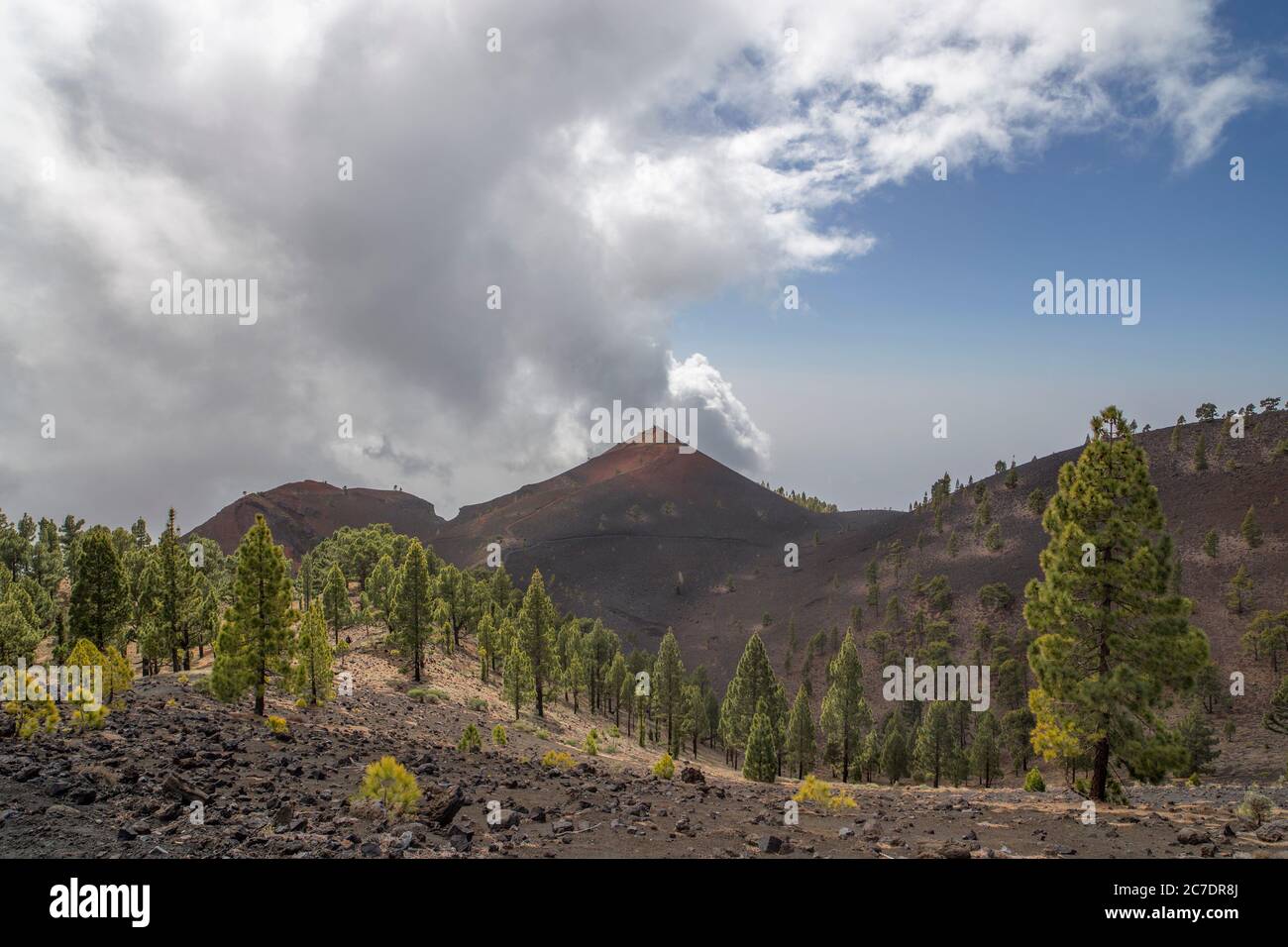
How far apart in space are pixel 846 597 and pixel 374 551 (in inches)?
4246

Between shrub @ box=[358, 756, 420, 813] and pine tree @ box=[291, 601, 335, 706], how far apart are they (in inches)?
868

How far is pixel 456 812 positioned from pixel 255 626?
788 inches

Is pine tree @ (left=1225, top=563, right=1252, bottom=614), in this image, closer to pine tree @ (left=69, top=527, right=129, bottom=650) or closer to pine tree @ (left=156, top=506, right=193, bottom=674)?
pine tree @ (left=156, top=506, right=193, bottom=674)

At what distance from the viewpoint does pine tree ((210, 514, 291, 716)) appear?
90.1 feet

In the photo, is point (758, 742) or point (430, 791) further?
point (758, 742)

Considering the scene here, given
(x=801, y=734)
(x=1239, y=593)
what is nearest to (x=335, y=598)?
(x=801, y=734)

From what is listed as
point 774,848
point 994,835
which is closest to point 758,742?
point 994,835

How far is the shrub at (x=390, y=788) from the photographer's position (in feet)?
42.2

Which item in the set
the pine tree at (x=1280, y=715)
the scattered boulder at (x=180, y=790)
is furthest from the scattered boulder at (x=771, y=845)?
the pine tree at (x=1280, y=715)

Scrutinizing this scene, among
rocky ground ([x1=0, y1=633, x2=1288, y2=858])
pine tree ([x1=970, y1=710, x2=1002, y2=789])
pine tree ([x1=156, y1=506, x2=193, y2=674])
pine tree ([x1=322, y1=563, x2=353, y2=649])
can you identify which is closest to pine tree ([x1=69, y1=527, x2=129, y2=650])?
pine tree ([x1=156, y1=506, x2=193, y2=674])

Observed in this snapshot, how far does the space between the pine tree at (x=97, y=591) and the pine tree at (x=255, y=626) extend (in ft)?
49.7

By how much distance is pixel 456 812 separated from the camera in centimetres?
1319
